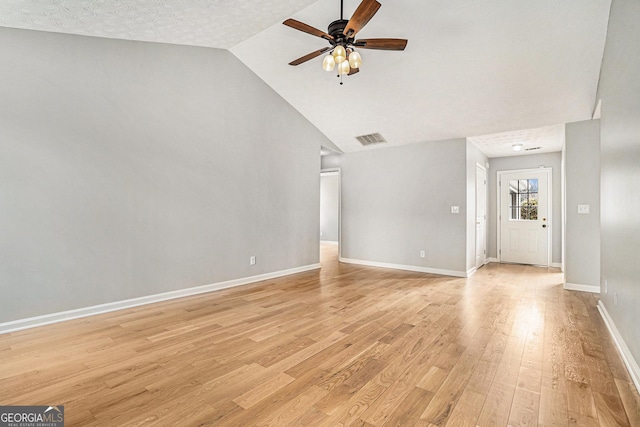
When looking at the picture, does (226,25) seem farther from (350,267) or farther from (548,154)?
(548,154)

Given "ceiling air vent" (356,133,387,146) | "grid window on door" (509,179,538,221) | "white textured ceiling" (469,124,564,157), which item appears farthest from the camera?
"grid window on door" (509,179,538,221)

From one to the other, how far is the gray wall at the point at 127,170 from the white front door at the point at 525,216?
5464 mm

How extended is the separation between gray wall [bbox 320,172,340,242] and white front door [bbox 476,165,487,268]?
15.7ft

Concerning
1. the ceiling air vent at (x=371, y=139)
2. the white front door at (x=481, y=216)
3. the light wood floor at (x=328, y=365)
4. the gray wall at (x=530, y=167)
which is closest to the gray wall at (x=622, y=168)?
the light wood floor at (x=328, y=365)

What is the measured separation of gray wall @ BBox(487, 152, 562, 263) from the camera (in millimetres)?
6484

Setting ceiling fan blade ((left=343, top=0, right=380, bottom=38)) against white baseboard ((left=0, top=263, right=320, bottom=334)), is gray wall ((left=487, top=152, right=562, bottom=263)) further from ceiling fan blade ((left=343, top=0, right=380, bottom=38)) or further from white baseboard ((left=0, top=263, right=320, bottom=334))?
ceiling fan blade ((left=343, top=0, right=380, bottom=38))

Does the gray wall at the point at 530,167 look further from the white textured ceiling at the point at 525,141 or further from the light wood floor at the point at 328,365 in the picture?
the light wood floor at the point at 328,365

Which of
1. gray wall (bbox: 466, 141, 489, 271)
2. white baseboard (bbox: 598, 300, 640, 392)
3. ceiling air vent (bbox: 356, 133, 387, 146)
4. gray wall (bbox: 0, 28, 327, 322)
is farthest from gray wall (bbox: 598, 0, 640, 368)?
gray wall (bbox: 0, 28, 327, 322)

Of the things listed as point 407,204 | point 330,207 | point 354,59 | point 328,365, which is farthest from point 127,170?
point 330,207

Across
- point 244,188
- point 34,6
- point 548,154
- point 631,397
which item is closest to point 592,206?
point 548,154

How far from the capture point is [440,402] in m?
1.80

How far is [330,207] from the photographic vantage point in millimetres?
10688

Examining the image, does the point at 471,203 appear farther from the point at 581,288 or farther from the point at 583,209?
the point at 581,288

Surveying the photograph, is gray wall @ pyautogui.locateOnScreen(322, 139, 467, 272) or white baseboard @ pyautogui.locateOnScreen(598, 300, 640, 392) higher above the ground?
gray wall @ pyautogui.locateOnScreen(322, 139, 467, 272)
